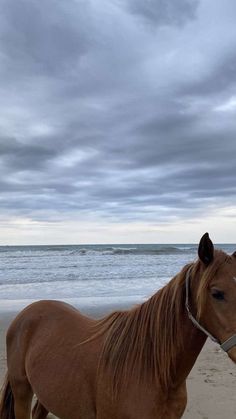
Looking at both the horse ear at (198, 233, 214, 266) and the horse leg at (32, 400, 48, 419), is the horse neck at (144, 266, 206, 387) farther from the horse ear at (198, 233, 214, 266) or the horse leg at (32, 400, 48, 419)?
the horse leg at (32, 400, 48, 419)

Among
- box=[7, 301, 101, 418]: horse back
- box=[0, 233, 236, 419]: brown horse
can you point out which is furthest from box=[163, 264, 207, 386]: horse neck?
box=[7, 301, 101, 418]: horse back

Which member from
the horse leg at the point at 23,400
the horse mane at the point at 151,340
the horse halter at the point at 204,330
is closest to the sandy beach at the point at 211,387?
the horse leg at the point at 23,400

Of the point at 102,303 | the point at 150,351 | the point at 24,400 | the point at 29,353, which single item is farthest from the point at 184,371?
the point at 102,303

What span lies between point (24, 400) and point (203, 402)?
6.71 ft

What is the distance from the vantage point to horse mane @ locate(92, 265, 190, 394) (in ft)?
7.85

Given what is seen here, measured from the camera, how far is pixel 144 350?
2.50 m

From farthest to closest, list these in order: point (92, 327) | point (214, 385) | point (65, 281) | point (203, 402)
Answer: point (65, 281), point (214, 385), point (203, 402), point (92, 327)

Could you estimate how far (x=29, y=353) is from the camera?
3.27m

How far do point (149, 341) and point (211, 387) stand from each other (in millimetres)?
2868

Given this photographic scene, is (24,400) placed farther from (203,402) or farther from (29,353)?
(203,402)

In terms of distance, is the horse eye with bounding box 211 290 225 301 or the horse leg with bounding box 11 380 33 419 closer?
the horse eye with bounding box 211 290 225 301

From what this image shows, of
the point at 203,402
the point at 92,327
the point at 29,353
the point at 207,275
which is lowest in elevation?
the point at 203,402

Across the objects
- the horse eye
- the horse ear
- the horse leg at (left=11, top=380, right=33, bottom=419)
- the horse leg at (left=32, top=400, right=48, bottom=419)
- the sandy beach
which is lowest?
the sandy beach

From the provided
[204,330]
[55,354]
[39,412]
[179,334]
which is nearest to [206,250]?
[204,330]
